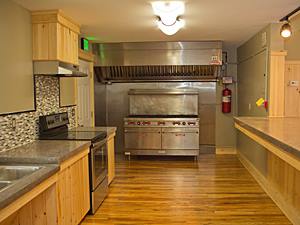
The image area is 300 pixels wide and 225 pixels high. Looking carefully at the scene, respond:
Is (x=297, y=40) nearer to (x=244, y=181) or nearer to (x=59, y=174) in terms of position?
(x=244, y=181)

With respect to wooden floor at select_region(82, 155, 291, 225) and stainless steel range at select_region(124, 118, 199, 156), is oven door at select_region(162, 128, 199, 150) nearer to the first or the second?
stainless steel range at select_region(124, 118, 199, 156)

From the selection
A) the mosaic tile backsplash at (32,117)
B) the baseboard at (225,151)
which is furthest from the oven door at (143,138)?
the mosaic tile backsplash at (32,117)

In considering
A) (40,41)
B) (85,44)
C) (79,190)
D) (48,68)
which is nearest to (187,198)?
(79,190)

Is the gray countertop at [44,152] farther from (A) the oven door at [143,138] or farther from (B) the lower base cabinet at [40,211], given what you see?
(A) the oven door at [143,138]

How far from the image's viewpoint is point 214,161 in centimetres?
621

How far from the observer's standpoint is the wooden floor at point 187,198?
3463 mm

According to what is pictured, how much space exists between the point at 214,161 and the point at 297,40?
2.78m

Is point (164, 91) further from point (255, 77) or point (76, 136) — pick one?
point (76, 136)

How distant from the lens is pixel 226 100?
6.75m

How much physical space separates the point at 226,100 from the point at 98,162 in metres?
3.92

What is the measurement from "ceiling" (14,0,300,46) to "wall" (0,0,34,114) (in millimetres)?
187

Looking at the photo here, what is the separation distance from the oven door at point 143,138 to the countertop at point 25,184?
3.81m

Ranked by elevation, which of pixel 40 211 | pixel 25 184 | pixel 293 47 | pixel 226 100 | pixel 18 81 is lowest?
pixel 40 211

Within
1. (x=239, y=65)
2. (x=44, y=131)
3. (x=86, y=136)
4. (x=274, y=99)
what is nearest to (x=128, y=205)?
(x=86, y=136)
